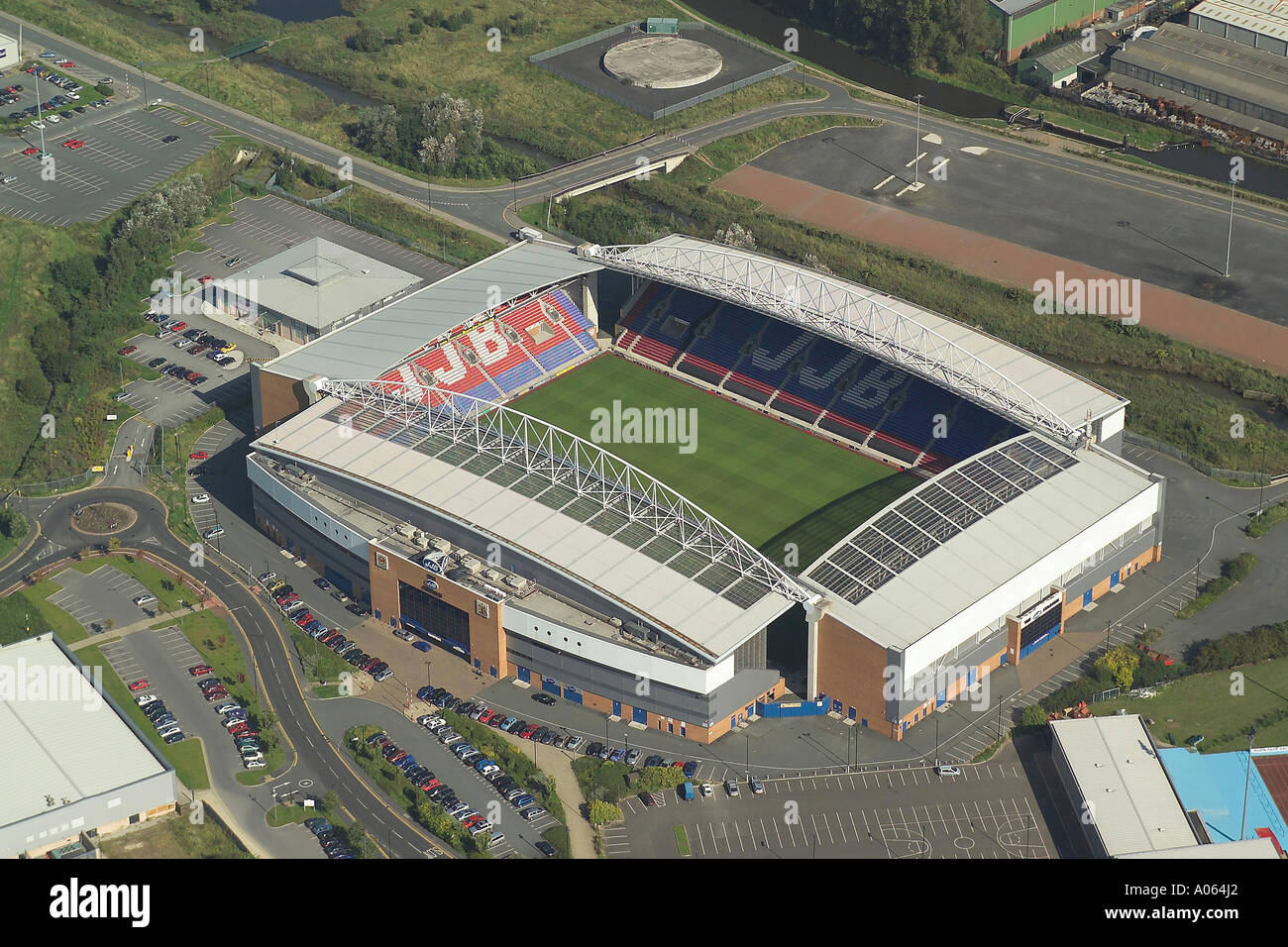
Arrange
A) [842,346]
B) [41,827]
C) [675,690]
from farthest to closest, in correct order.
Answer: [842,346] → [675,690] → [41,827]

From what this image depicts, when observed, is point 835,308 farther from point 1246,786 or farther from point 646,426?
point 1246,786

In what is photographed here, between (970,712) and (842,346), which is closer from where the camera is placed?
(970,712)

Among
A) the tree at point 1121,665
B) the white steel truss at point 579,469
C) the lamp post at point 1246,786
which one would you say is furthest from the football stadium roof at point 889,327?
the lamp post at point 1246,786

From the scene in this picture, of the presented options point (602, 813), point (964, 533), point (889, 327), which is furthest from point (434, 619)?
point (889, 327)

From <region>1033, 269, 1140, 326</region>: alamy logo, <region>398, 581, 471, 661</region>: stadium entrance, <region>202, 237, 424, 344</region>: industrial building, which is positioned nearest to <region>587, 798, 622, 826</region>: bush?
<region>398, 581, 471, 661</region>: stadium entrance

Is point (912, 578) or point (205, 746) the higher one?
point (912, 578)

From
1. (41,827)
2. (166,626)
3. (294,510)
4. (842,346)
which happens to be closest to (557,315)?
(842,346)

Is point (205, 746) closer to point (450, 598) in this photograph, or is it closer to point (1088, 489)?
point (450, 598)

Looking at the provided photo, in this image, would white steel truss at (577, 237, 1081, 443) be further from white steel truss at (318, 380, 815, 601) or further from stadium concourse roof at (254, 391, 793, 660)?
stadium concourse roof at (254, 391, 793, 660)
